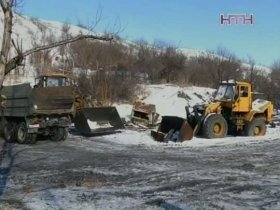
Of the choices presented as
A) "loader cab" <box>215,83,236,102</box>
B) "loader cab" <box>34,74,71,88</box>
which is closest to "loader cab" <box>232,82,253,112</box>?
"loader cab" <box>215,83,236,102</box>

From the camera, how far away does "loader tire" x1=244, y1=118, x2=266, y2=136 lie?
25625mm

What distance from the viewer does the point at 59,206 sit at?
34.4 ft

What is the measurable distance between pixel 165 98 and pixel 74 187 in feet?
90.0

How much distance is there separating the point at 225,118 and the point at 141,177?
12118mm

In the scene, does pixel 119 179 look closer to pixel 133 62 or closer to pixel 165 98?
pixel 165 98

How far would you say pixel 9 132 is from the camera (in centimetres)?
2489

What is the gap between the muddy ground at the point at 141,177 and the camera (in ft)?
36.2

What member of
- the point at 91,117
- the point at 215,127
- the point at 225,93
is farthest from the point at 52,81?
the point at 225,93

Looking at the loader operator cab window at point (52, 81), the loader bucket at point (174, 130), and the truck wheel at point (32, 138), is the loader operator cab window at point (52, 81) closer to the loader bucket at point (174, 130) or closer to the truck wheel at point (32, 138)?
the truck wheel at point (32, 138)

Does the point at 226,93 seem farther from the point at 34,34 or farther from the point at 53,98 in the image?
the point at 34,34

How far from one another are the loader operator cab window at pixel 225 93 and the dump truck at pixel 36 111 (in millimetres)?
6454

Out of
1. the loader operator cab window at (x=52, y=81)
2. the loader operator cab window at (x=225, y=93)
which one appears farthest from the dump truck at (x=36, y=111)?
the loader operator cab window at (x=225, y=93)

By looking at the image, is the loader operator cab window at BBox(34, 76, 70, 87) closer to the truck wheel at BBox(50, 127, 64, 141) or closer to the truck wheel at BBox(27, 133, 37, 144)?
the truck wheel at BBox(50, 127, 64, 141)

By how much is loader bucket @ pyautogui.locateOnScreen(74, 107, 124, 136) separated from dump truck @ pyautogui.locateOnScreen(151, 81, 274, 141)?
79.7 inches
